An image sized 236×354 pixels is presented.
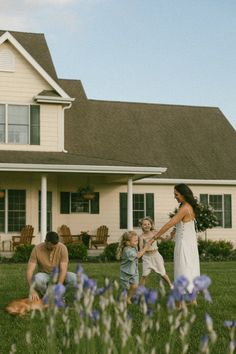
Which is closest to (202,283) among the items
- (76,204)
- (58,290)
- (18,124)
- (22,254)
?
(58,290)

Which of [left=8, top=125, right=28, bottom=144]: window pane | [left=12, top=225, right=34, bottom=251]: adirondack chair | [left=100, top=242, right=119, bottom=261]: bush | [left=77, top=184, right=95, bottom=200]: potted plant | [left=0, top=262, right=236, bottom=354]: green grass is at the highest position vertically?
[left=8, top=125, right=28, bottom=144]: window pane

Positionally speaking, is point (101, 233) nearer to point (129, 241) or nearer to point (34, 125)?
point (34, 125)

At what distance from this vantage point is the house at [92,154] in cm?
2108

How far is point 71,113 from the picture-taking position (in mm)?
25500

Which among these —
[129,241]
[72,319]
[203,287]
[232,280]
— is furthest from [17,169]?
[203,287]

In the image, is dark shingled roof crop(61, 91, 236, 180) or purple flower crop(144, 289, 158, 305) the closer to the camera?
purple flower crop(144, 289, 158, 305)

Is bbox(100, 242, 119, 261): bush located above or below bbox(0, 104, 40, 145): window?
below

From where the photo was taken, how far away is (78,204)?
76.2 feet

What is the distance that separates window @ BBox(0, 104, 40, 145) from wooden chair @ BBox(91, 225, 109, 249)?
3.85m

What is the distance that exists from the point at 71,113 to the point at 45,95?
163 inches

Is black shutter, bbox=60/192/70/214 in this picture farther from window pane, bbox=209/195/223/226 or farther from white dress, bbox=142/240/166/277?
white dress, bbox=142/240/166/277

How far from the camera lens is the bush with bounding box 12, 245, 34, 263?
19609mm

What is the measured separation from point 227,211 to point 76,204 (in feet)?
20.2

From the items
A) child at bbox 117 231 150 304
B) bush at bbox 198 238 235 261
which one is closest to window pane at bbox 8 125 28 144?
bush at bbox 198 238 235 261
